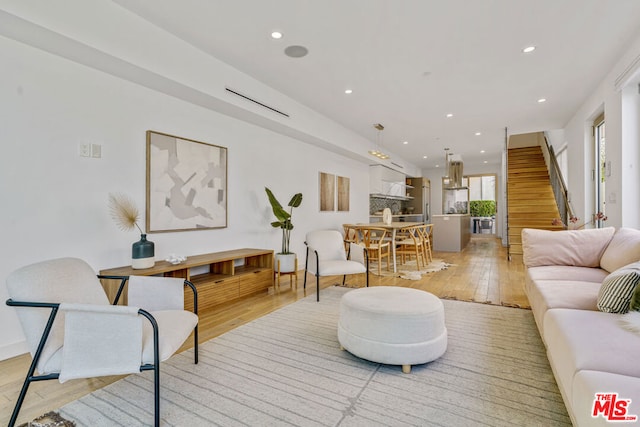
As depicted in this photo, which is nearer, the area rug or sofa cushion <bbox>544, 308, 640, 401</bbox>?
sofa cushion <bbox>544, 308, 640, 401</bbox>

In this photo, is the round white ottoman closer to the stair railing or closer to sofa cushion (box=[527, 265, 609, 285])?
sofa cushion (box=[527, 265, 609, 285])

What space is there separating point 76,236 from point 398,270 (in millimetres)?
4665

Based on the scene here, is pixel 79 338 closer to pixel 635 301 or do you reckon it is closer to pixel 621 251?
pixel 635 301

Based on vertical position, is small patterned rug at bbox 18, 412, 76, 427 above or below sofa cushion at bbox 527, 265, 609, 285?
below

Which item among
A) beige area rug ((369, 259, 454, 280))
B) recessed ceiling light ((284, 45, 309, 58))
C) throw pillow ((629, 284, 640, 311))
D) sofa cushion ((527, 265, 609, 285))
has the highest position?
recessed ceiling light ((284, 45, 309, 58))

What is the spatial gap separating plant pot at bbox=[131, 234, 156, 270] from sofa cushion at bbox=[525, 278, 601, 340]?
3326 mm

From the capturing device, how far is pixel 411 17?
279cm

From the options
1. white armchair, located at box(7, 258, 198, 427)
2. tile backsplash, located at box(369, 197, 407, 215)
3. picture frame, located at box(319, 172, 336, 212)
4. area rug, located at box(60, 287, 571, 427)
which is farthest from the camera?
tile backsplash, located at box(369, 197, 407, 215)

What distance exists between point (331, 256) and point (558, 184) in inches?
251

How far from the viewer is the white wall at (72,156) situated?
2.36m

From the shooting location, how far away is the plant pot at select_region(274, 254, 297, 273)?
4355mm

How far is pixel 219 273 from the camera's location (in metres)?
3.89

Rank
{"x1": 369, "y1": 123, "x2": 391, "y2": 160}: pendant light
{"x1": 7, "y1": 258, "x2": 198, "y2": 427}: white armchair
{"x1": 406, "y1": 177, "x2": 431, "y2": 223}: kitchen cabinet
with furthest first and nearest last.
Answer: {"x1": 406, "y1": 177, "x2": 431, "y2": 223}: kitchen cabinet
{"x1": 369, "y1": 123, "x2": 391, "y2": 160}: pendant light
{"x1": 7, "y1": 258, "x2": 198, "y2": 427}: white armchair

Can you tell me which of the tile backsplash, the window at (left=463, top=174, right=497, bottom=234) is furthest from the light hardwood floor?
the window at (left=463, top=174, right=497, bottom=234)
